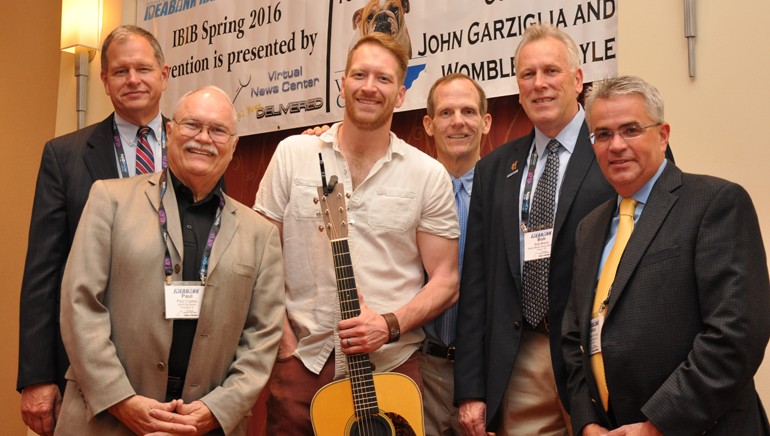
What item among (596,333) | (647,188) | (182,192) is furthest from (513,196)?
(182,192)

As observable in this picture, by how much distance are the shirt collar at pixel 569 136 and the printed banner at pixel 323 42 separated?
735 millimetres

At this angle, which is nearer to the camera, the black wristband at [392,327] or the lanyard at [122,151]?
the black wristband at [392,327]

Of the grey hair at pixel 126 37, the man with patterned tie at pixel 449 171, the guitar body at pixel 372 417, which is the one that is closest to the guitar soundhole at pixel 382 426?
the guitar body at pixel 372 417

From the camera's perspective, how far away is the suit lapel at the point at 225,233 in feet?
8.54

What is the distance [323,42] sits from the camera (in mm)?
4742

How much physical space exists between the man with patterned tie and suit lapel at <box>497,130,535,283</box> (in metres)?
0.44

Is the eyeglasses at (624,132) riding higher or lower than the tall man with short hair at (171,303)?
higher

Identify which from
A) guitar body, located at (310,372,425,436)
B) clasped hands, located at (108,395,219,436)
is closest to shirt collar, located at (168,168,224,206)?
clasped hands, located at (108,395,219,436)

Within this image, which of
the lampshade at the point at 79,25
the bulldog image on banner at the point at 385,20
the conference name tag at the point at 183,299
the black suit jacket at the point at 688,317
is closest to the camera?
the black suit jacket at the point at 688,317

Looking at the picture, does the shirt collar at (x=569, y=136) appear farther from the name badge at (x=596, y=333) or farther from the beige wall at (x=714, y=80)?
the name badge at (x=596, y=333)

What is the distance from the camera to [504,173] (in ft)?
10.0

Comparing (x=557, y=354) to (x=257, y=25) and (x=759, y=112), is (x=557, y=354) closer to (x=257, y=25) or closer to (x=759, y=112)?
(x=759, y=112)

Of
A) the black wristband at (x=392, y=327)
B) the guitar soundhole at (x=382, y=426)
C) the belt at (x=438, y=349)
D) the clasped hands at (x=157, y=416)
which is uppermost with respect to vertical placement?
the black wristband at (x=392, y=327)

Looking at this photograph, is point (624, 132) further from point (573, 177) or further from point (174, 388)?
point (174, 388)
